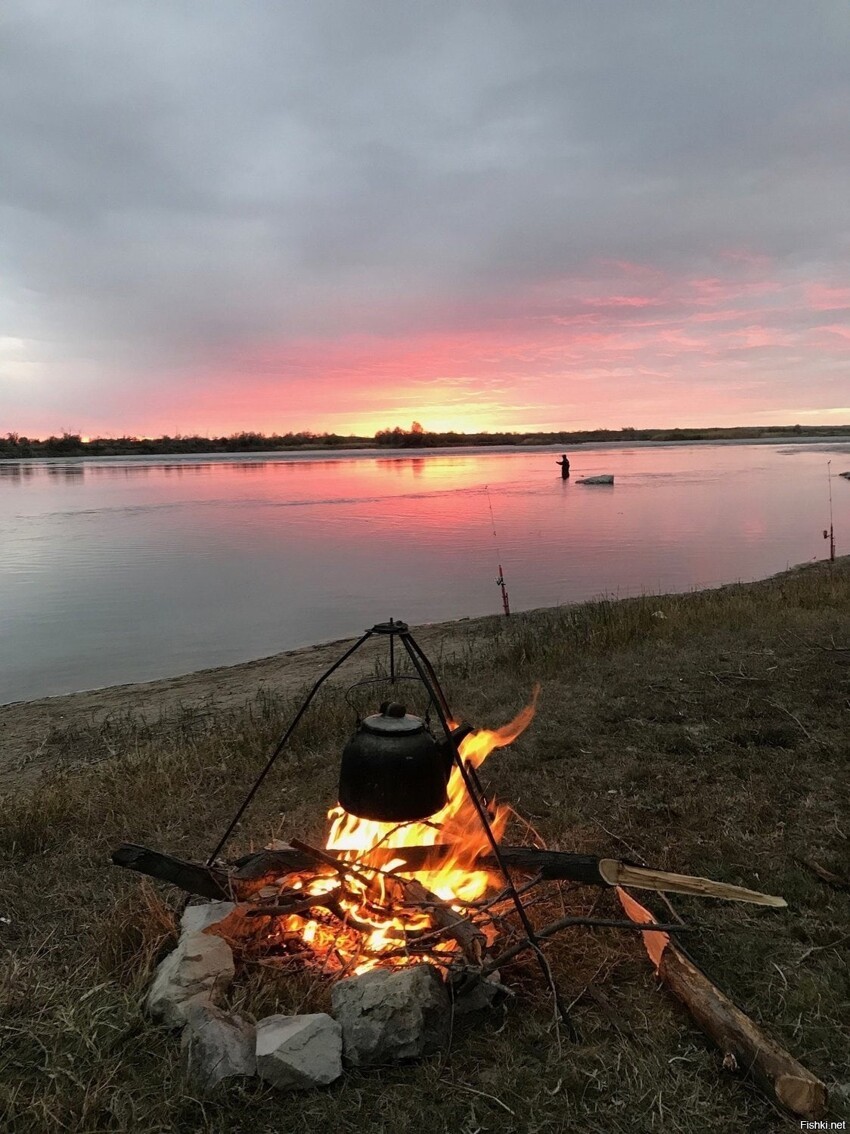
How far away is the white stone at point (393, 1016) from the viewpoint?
2.81 metres

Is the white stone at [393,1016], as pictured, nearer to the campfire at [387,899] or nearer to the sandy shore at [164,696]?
the campfire at [387,899]

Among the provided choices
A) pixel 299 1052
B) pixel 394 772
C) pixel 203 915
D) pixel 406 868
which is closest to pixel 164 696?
pixel 203 915

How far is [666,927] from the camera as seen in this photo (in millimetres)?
3281

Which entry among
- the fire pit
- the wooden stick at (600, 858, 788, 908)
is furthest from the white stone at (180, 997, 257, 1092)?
the wooden stick at (600, 858, 788, 908)

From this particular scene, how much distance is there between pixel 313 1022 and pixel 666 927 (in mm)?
1553

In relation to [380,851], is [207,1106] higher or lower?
lower

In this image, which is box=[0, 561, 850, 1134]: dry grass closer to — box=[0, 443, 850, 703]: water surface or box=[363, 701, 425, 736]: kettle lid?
box=[363, 701, 425, 736]: kettle lid

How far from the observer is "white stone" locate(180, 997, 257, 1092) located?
2.70m

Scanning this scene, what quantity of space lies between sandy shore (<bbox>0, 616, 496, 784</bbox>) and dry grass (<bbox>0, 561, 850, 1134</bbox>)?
19.0 inches

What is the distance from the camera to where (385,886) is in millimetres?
3555

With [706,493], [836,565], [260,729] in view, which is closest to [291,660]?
[260,729]

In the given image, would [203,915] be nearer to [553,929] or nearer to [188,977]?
[188,977]

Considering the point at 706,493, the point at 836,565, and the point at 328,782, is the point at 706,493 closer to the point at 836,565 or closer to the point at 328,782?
the point at 836,565

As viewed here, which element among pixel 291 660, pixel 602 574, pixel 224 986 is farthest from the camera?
pixel 602 574
